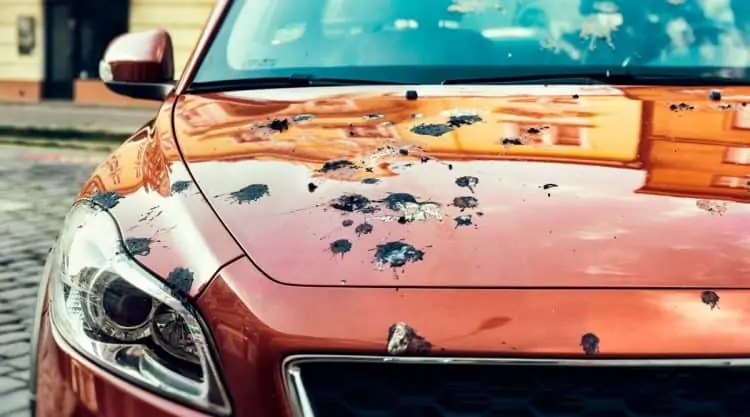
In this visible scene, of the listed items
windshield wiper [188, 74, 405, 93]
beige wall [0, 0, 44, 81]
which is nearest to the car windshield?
windshield wiper [188, 74, 405, 93]

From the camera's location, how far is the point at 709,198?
70.1 inches

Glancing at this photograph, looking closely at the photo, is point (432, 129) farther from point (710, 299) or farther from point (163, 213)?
point (710, 299)

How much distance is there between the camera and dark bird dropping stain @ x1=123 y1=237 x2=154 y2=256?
175cm

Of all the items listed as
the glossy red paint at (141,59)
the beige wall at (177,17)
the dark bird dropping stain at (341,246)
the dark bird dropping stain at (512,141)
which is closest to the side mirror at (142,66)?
the glossy red paint at (141,59)

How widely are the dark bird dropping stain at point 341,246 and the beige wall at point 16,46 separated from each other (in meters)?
19.9

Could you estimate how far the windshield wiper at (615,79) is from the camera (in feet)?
8.66

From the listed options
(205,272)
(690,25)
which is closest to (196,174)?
(205,272)

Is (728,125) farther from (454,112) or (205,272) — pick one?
(205,272)

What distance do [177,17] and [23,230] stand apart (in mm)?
13452

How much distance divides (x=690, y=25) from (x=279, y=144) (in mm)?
1402

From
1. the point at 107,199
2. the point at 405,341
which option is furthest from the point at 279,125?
the point at 405,341

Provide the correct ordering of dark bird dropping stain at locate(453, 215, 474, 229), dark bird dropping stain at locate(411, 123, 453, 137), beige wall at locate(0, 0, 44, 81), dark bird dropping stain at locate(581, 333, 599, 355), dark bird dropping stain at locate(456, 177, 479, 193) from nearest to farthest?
1. dark bird dropping stain at locate(581, 333, 599, 355)
2. dark bird dropping stain at locate(453, 215, 474, 229)
3. dark bird dropping stain at locate(456, 177, 479, 193)
4. dark bird dropping stain at locate(411, 123, 453, 137)
5. beige wall at locate(0, 0, 44, 81)

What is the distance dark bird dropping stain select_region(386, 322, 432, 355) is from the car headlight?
0.28 meters

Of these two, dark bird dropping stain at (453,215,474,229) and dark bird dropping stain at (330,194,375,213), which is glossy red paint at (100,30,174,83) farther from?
dark bird dropping stain at (453,215,474,229)
